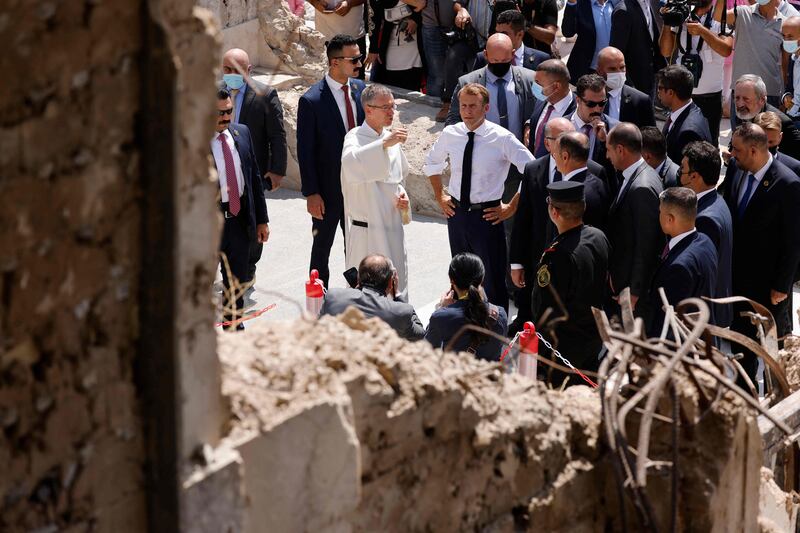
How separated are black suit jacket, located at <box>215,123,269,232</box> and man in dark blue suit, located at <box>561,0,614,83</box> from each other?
170 inches

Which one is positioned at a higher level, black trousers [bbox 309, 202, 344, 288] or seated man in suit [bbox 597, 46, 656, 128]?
seated man in suit [bbox 597, 46, 656, 128]

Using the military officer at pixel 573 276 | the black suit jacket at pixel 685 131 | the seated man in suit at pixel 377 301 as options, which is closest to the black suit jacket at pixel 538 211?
the military officer at pixel 573 276

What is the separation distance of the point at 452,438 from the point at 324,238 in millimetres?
5693

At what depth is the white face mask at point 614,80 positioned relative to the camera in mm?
9703

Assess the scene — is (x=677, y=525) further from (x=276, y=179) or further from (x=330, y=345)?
(x=276, y=179)

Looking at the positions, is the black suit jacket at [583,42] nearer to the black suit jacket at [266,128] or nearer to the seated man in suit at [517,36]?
the seated man in suit at [517,36]

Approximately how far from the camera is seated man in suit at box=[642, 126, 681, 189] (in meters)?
8.02

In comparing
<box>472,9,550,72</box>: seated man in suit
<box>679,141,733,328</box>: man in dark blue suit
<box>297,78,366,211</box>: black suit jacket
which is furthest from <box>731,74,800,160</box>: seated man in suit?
<box>297,78,366,211</box>: black suit jacket

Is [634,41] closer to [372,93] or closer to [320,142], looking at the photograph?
[320,142]

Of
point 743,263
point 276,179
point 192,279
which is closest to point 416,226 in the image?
point 276,179

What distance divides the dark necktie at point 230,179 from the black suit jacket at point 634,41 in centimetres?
484

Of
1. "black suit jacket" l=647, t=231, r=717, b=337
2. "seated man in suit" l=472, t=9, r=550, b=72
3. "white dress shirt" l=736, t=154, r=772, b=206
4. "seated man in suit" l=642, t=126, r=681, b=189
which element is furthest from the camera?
"seated man in suit" l=472, t=9, r=550, b=72

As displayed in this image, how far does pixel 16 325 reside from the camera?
2.25m

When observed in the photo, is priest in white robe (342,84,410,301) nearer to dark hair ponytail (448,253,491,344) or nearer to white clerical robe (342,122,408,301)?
white clerical robe (342,122,408,301)
